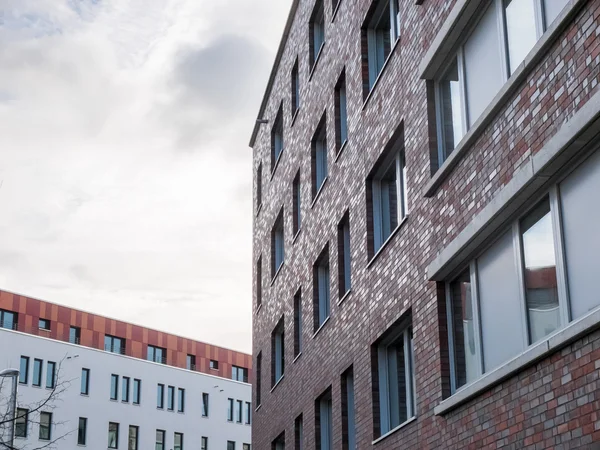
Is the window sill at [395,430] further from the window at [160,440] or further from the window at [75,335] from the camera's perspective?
the window at [160,440]

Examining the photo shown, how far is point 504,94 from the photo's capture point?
11.2m

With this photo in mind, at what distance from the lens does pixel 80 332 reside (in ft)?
212

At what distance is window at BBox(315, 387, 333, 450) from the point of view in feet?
71.2

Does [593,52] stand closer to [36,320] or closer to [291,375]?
[291,375]

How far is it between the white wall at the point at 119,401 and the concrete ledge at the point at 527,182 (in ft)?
154

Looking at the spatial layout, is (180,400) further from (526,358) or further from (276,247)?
(526,358)

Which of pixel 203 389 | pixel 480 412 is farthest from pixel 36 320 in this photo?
pixel 480 412

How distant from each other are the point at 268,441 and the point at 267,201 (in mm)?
7121

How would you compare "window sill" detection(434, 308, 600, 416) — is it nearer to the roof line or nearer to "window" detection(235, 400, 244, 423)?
the roof line

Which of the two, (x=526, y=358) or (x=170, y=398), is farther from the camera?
(x=170, y=398)

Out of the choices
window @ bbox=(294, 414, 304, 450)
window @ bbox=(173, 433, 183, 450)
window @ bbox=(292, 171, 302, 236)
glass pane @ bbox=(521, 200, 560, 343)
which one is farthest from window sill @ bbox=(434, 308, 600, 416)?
window @ bbox=(173, 433, 183, 450)

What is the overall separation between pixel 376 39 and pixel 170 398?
5318cm

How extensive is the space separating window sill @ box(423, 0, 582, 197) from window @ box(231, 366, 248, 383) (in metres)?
62.9

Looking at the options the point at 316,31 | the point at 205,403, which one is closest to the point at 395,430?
the point at 316,31
